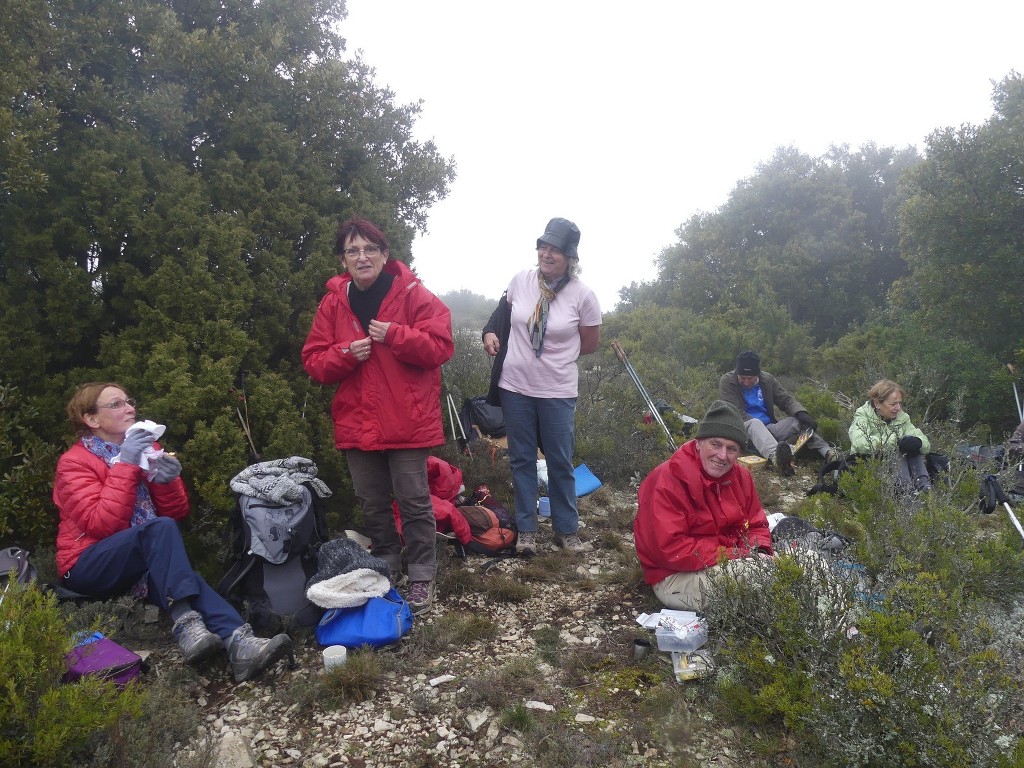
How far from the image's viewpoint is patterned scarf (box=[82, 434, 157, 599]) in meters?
3.24

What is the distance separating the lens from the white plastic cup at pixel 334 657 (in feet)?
9.98

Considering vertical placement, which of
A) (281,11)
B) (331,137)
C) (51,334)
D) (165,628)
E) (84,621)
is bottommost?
(165,628)

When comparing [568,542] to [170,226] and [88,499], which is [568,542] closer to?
[88,499]

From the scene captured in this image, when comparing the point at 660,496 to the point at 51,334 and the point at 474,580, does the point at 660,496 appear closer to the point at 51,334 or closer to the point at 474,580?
the point at 474,580

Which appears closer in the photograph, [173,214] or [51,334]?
[51,334]

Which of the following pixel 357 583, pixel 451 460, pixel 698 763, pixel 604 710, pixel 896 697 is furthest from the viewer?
pixel 451 460

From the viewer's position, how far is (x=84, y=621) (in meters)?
2.97

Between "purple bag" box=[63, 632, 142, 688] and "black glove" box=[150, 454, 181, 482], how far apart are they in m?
0.79

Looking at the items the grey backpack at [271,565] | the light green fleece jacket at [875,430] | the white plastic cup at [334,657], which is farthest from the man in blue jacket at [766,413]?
the white plastic cup at [334,657]

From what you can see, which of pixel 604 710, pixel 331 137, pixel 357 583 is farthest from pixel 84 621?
pixel 331 137

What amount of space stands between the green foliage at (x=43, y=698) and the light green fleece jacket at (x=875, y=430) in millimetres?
5254

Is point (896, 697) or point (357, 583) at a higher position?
point (357, 583)

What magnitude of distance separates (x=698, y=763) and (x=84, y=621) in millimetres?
2635

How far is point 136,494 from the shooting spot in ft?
10.6
